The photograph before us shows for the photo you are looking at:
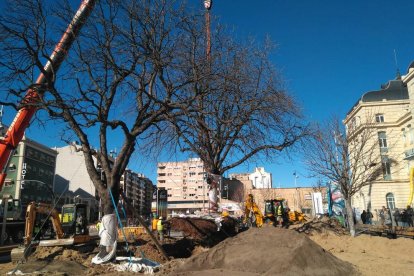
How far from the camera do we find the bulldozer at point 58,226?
1382 centimetres

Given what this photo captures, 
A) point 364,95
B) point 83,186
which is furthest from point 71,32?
point 83,186

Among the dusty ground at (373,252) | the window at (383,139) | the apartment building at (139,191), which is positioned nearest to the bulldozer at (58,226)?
the dusty ground at (373,252)

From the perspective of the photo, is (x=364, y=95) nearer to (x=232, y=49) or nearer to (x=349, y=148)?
(x=349, y=148)

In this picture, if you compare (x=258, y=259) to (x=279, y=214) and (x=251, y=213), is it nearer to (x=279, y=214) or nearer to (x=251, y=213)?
(x=251, y=213)

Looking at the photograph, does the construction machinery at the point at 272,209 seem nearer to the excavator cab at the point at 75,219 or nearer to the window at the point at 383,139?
the excavator cab at the point at 75,219

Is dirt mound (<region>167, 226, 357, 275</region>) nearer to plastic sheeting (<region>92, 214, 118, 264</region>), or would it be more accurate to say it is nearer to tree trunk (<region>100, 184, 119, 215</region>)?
plastic sheeting (<region>92, 214, 118, 264</region>)

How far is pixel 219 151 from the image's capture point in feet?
63.8

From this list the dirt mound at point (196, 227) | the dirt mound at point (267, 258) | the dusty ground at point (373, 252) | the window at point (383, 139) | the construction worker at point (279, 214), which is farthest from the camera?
the window at point (383, 139)

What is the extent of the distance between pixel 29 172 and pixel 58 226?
64204 mm

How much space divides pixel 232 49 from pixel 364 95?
122 ft

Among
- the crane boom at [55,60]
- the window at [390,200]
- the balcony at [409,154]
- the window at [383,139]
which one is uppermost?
the window at [383,139]

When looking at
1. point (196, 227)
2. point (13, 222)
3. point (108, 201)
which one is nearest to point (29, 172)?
point (13, 222)

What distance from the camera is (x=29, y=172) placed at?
74250 mm

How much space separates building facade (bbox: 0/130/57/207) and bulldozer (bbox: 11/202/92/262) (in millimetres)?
50004
